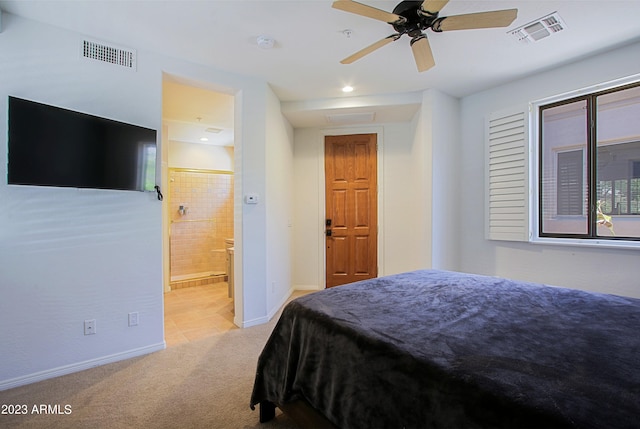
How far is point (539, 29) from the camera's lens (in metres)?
2.27

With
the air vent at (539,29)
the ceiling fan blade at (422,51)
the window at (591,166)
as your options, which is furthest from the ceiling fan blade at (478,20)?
the window at (591,166)

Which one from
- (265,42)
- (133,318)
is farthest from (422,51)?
(133,318)

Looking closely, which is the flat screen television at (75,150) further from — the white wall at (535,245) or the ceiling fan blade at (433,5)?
the white wall at (535,245)

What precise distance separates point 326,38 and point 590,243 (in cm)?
296

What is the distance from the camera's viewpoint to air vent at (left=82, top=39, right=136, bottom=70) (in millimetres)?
2275

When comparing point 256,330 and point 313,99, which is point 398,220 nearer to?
point 313,99

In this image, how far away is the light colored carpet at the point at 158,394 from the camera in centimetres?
166

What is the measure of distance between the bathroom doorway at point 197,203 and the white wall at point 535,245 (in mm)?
2981

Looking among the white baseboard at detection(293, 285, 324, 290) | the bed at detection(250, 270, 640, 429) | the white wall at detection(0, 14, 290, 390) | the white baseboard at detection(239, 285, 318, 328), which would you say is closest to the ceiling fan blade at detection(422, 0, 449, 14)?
the bed at detection(250, 270, 640, 429)

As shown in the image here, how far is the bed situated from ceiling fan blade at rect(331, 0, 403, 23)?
163cm

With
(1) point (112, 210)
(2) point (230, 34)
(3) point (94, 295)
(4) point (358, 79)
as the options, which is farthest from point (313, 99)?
(3) point (94, 295)

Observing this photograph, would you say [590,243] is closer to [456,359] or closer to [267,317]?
[456,359]

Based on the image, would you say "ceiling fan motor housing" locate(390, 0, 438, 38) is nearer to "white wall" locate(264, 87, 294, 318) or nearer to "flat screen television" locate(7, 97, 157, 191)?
"white wall" locate(264, 87, 294, 318)

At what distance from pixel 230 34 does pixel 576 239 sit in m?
3.61
